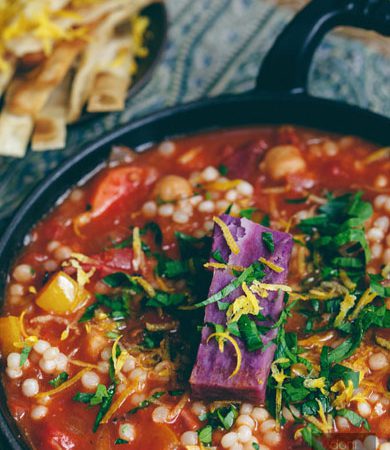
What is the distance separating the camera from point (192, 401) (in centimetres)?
270

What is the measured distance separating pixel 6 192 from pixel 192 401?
191 cm

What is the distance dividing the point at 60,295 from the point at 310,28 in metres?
1.65

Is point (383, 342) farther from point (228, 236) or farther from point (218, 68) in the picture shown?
point (218, 68)

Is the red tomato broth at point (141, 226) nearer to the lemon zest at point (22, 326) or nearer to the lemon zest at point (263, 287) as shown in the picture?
the lemon zest at point (22, 326)

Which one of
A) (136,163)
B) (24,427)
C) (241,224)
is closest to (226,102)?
(136,163)

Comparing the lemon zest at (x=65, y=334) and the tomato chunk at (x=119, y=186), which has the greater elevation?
the tomato chunk at (x=119, y=186)

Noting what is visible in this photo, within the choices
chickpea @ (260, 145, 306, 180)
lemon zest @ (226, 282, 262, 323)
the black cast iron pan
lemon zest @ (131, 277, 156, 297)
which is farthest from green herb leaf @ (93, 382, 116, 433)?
chickpea @ (260, 145, 306, 180)

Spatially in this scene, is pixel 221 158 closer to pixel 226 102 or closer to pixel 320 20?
pixel 226 102

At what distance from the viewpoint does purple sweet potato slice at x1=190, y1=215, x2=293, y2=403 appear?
101 inches

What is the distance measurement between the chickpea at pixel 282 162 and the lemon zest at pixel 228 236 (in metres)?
0.61

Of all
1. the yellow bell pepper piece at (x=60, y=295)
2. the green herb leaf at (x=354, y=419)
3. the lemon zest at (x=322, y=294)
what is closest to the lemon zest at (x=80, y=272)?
the yellow bell pepper piece at (x=60, y=295)

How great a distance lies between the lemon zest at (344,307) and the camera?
2.76 m

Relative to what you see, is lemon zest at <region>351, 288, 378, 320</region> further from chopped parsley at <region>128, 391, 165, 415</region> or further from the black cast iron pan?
the black cast iron pan

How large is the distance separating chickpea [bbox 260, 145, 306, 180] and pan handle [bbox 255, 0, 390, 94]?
31cm
